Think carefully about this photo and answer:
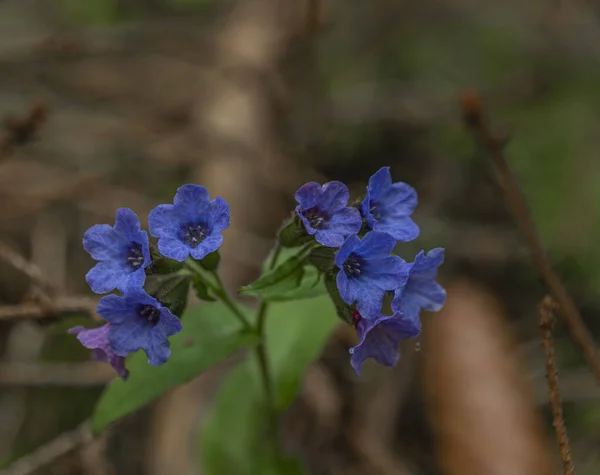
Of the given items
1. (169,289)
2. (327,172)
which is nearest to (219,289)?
(169,289)

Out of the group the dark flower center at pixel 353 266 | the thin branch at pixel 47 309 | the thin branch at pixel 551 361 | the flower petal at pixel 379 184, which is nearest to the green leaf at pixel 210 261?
the dark flower center at pixel 353 266

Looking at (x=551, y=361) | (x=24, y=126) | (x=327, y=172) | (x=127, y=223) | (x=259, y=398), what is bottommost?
(x=259, y=398)

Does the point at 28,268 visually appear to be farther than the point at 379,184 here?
Yes

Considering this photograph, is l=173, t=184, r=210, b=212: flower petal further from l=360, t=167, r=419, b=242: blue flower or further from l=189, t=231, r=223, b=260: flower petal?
l=360, t=167, r=419, b=242: blue flower

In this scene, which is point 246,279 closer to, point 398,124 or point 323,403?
point 323,403

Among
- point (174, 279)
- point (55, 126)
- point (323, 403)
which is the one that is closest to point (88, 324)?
point (174, 279)

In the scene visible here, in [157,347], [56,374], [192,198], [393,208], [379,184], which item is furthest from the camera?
[56,374]

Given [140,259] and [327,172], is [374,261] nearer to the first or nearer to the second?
[140,259]

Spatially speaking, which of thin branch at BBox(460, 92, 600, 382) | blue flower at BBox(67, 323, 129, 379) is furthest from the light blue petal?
thin branch at BBox(460, 92, 600, 382)
